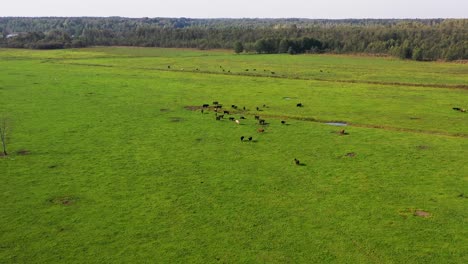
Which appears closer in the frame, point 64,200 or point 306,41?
point 64,200

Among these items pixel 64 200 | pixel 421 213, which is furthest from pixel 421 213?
pixel 64 200

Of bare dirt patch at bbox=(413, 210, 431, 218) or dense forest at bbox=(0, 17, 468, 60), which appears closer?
bare dirt patch at bbox=(413, 210, 431, 218)

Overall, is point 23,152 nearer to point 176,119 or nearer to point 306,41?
point 176,119

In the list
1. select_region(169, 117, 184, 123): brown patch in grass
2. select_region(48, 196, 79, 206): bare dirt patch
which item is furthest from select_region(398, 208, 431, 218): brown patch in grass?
select_region(169, 117, 184, 123): brown patch in grass

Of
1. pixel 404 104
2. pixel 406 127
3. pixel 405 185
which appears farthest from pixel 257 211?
pixel 404 104

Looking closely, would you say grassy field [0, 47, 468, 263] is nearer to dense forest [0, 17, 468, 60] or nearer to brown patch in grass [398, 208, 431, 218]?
brown patch in grass [398, 208, 431, 218]

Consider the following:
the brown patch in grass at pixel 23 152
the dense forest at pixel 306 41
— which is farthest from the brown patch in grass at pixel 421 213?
the dense forest at pixel 306 41
